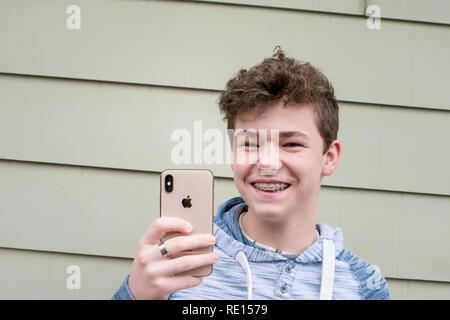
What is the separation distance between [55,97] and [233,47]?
31.8 inches

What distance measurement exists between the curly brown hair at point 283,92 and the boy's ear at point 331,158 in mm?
24

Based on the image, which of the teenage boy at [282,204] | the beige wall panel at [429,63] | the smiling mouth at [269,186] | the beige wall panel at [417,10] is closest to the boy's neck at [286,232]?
the teenage boy at [282,204]

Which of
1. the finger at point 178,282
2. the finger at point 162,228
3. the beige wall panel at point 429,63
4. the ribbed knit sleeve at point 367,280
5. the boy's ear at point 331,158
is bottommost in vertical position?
the ribbed knit sleeve at point 367,280

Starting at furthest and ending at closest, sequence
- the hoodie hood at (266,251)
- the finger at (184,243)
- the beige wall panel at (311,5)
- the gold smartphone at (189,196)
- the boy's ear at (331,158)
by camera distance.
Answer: the beige wall panel at (311,5), the boy's ear at (331,158), the hoodie hood at (266,251), the gold smartphone at (189,196), the finger at (184,243)

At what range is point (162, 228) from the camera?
1.04m

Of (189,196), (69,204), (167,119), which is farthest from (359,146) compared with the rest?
(69,204)

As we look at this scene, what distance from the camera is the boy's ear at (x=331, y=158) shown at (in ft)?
4.53

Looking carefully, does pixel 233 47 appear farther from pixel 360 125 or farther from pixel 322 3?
pixel 360 125

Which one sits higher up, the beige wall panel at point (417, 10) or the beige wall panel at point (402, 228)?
the beige wall panel at point (417, 10)

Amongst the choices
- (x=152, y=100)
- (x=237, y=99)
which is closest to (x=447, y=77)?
(x=237, y=99)

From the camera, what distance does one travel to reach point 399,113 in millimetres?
1822

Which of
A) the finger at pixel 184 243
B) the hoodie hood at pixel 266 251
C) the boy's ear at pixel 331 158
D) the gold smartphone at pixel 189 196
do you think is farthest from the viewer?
the boy's ear at pixel 331 158

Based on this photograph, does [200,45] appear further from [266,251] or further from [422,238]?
[422,238]

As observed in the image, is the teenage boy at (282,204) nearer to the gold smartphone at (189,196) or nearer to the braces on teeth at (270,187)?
the braces on teeth at (270,187)
